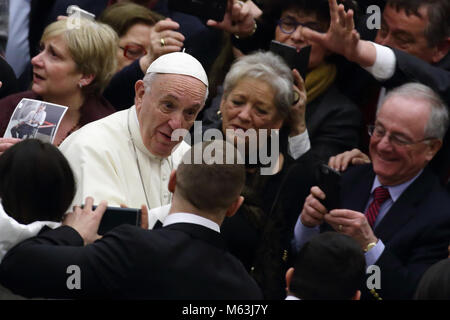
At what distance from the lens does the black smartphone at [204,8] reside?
533 centimetres

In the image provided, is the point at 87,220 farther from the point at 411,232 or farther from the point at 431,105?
the point at 431,105

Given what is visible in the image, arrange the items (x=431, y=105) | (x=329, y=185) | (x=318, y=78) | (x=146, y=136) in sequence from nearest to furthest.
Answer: (x=329, y=185), (x=146, y=136), (x=431, y=105), (x=318, y=78)

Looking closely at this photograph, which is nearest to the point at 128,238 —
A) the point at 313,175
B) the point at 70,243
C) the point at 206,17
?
the point at 70,243

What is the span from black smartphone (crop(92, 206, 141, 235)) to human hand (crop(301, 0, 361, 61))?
5.34 ft

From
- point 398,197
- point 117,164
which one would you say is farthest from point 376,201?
point 117,164

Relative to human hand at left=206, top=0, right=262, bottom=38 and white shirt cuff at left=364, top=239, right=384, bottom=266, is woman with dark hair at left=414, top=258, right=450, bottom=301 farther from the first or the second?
human hand at left=206, top=0, right=262, bottom=38

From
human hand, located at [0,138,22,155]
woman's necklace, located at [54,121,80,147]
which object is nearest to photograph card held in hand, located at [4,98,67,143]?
human hand, located at [0,138,22,155]

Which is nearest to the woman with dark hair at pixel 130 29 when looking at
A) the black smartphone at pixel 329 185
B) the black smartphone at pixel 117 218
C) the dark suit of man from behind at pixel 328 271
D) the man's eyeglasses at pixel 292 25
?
the man's eyeglasses at pixel 292 25

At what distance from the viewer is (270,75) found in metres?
5.12

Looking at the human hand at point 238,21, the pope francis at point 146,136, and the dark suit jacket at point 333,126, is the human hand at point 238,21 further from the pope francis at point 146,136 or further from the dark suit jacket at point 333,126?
the pope francis at point 146,136

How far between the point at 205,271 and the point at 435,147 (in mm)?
1853

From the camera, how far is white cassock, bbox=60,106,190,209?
448cm

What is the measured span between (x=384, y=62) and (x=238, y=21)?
3.14ft
